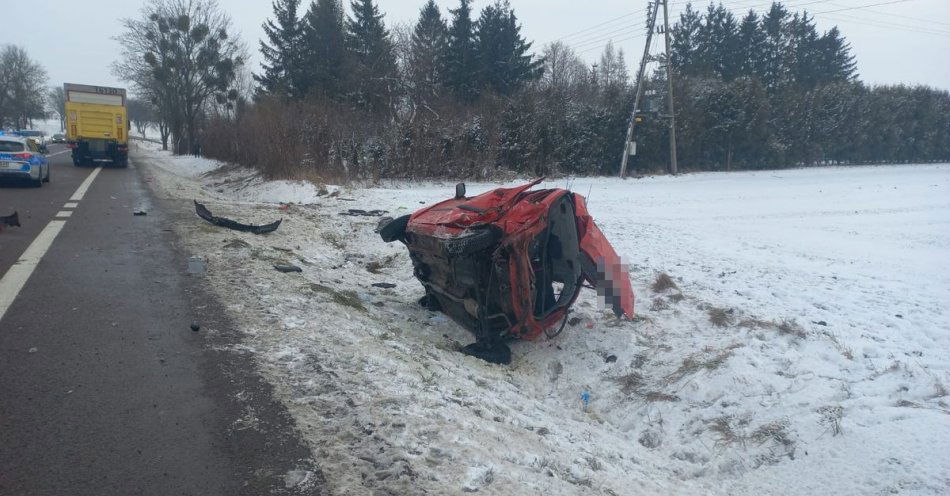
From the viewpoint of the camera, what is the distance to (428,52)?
3819 centimetres

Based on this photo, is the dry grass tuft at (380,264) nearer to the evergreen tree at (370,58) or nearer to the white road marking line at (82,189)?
the white road marking line at (82,189)

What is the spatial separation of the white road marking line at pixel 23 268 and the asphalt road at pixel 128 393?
0.12 ft

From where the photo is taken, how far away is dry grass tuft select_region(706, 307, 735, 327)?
20.5 feet

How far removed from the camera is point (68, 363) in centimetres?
422

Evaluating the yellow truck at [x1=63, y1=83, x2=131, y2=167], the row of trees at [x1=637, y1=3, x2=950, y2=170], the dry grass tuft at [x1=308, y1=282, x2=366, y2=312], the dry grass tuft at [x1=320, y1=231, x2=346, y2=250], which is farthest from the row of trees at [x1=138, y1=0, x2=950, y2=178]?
the dry grass tuft at [x1=308, y1=282, x2=366, y2=312]

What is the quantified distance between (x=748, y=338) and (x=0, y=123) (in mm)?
74177

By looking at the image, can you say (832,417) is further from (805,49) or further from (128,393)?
(805,49)

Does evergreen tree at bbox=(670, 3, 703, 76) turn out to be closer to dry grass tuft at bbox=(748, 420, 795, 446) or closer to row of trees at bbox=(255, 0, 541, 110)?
row of trees at bbox=(255, 0, 541, 110)

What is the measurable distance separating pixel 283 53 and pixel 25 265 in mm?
39843

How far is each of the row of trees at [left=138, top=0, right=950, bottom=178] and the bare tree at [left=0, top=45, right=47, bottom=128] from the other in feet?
108

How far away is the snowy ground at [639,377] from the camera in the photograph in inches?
136

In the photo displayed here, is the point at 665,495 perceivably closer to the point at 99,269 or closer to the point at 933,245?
the point at 99,269

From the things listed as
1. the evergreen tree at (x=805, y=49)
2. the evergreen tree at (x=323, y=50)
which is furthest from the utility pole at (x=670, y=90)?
the evergreen tree at (x=805, y=49)

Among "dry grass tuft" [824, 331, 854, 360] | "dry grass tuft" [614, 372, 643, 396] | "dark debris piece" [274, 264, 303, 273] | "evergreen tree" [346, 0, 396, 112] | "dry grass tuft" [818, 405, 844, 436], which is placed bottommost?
"dry grass tuft" [614, 372, 643, 396]
